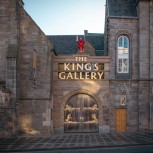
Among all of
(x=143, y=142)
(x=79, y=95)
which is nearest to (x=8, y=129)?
(x=79, y=95)

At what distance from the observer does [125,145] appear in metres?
15.8

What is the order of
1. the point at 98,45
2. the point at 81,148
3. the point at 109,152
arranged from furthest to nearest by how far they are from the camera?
the point at 98,45, the point at 81,148, the point at 109,152

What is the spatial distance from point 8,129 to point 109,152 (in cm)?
765

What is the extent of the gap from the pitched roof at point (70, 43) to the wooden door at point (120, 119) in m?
7.84

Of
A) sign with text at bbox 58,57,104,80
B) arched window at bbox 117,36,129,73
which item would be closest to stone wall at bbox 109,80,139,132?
arched window at bbox 117,36,129,73

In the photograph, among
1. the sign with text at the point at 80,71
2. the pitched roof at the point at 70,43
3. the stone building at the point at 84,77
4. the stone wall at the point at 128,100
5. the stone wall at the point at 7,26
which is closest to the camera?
the stone wall at the point at 7,26

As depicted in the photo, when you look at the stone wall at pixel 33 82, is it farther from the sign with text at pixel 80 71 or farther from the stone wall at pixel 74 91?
the sign with text at pixel 80 71

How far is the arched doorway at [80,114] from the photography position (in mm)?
22031

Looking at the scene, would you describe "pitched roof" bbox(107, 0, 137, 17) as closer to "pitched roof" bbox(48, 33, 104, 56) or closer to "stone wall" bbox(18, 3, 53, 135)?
"pitched roof" bbox(48, 33, 104, 56)

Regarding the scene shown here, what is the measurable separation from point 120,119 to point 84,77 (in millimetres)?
4686

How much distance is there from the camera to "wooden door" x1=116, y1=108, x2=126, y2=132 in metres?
22.4

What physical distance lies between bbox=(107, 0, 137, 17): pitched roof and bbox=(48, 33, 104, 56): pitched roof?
5846 millimetres

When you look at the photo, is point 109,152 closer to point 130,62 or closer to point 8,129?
point 8,129

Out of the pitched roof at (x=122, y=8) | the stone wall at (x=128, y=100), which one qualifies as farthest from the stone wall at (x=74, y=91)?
the pitched roof at (x=122, y=8)
